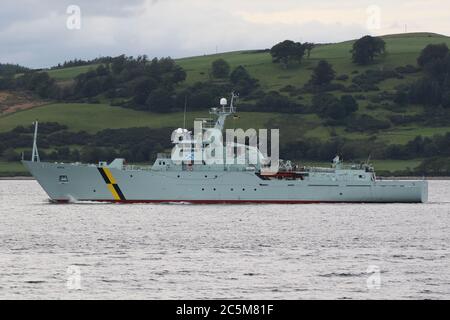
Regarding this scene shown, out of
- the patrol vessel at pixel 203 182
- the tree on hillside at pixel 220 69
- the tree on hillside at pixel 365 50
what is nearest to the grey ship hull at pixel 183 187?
the patrol vessel at pixel 203 182

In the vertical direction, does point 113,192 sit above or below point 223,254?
below

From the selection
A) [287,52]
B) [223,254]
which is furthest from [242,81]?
[223,254]

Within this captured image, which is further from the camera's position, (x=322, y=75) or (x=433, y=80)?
(x=433, y=80)

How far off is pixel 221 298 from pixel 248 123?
113m

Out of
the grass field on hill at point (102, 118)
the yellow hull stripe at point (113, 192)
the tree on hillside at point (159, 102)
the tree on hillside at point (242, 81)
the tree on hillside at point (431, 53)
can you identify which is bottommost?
the yellow hull stripe at point (113, 192)

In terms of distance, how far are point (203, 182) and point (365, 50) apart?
383ft

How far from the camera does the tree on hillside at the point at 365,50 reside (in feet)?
627

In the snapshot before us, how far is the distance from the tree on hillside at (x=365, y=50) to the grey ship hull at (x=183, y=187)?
11140cm

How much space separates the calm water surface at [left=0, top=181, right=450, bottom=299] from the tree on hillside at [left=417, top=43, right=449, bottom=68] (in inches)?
4610

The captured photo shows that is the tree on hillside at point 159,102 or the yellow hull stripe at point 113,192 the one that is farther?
the tree on hillside at point 159,102

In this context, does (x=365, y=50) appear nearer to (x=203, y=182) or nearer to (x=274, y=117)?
Result: (x=274, y=117)

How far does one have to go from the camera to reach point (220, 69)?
7392 inches

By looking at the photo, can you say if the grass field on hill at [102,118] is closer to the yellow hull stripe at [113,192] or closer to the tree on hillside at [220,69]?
the tree on hillside at [220,69]
